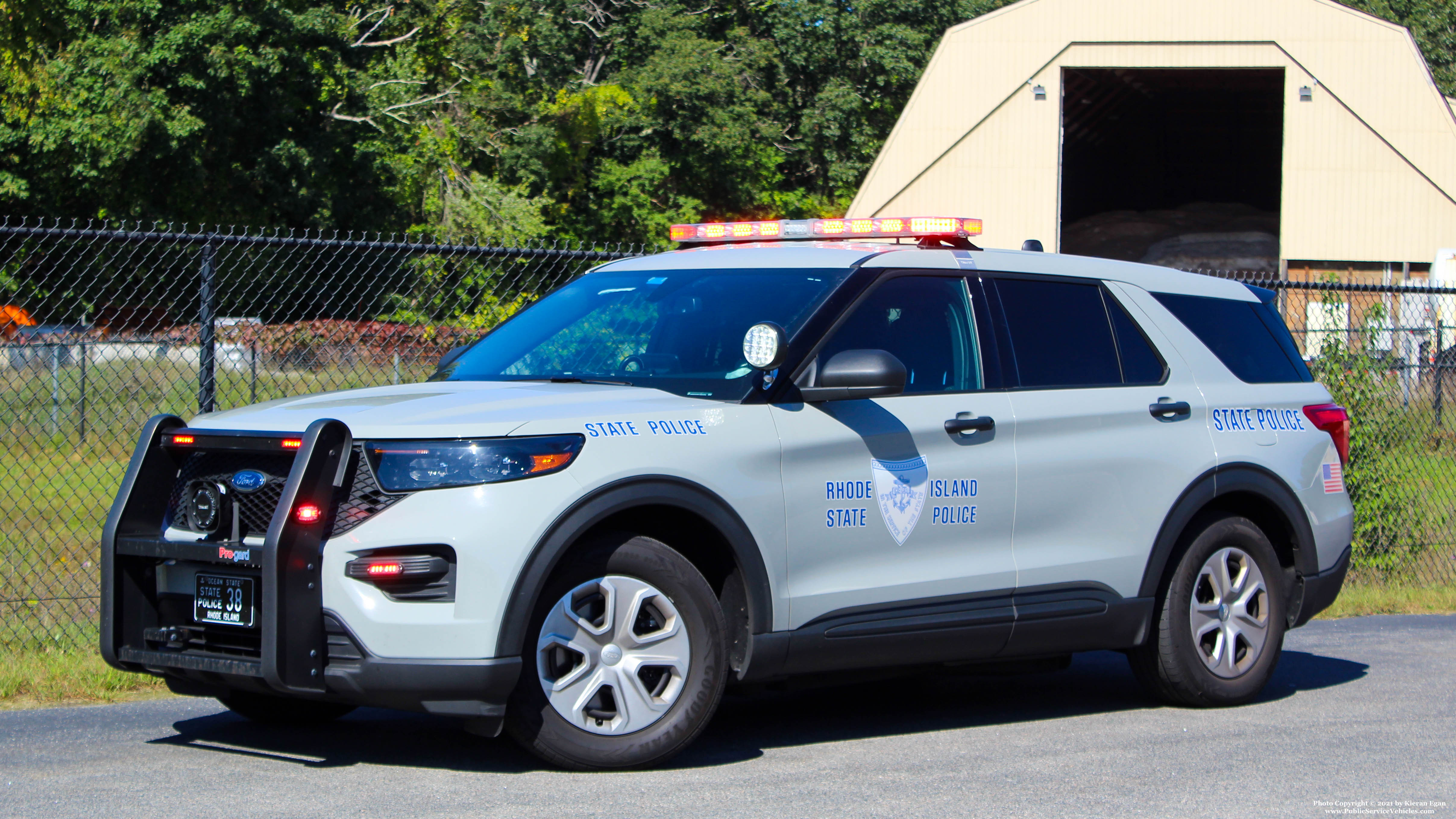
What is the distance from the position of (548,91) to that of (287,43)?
1002 centimetres

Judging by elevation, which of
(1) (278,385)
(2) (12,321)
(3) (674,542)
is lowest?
(3) (674,542)

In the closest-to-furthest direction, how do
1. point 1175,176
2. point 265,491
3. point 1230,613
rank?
point 265,491
point 1230,613
point 1175,176

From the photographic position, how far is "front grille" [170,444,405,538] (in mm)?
4605

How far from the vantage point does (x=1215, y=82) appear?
108 ft

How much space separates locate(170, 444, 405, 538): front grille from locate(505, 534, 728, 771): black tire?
2.07 feet

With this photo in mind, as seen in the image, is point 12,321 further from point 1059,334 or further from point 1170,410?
point 1170,410

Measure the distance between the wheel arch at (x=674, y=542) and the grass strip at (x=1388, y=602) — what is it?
5590 mm

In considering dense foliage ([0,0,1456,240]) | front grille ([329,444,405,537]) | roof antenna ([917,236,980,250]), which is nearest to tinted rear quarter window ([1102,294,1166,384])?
roof antenna ([917,236,980,250])

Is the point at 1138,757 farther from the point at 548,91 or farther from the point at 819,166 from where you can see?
the point at 819,166

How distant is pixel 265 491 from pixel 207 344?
281 cm

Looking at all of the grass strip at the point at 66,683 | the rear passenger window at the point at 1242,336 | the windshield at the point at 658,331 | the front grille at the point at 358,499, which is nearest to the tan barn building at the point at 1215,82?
the rear passenger window at the point at 1242,336

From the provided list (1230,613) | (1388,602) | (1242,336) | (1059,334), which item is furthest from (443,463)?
(1388,602)

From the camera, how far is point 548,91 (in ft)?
143

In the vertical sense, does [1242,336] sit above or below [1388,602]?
above
